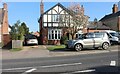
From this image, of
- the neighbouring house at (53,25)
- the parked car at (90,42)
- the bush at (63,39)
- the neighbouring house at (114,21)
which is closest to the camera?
the parked car at (90,42)

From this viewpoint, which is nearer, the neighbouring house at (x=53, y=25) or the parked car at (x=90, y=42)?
the parked car at (x=90, y=42)

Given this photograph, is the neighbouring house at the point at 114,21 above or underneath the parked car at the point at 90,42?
above

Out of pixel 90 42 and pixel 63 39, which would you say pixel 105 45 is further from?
pixel 63 39

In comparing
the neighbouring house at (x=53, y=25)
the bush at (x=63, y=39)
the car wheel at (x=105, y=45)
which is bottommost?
the car wheel at (x=105, y=45)

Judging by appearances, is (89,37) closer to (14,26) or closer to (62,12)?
(14,26)

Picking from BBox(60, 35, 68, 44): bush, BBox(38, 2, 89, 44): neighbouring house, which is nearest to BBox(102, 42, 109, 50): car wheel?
BBox(60, 35, 68, 44): bush

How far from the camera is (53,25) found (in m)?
49.9

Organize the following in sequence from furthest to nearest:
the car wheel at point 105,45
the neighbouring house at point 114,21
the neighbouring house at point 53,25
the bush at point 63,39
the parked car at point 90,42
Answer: the neighbouring house at point 114,21 → the neighbouring house at point 53,25 → the bush at point 63,39 → the car wheel at point 105,45 → the parked car at point 90,42

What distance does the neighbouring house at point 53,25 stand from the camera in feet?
162

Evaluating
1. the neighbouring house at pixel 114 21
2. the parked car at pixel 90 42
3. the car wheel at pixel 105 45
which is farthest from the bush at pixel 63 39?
the car wheel at pixel 105 45

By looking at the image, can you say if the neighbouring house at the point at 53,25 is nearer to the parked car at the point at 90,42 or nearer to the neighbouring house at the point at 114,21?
the neighbouring house at the point at 114,21

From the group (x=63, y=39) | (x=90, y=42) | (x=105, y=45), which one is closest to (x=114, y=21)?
(x=63, y=39)

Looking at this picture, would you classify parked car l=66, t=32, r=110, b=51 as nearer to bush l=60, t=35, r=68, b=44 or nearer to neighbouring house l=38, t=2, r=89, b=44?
bush l=60, t=35, r=68, b=44

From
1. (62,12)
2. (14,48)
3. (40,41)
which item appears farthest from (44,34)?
(14,48)
